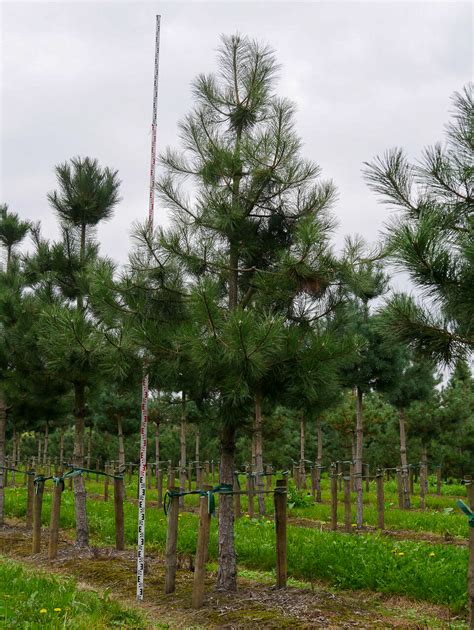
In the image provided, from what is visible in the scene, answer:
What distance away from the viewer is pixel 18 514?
15477 millimetres

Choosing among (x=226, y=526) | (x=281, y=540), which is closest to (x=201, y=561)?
(x=226, y=526)

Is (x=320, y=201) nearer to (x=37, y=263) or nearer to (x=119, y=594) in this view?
(x=119, y=594)

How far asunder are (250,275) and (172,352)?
5.07 feet

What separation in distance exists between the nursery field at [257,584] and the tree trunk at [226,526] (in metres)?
0.23

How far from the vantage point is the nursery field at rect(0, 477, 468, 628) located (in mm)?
5793

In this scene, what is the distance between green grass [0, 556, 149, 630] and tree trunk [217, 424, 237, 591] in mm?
1353

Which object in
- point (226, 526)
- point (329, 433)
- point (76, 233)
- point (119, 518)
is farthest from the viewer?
point (329, 433)

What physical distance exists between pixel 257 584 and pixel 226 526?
958 millimetres

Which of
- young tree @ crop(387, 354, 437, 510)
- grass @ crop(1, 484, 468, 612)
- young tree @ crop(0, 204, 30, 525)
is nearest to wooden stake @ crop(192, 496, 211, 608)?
grass @ crop(1, 484, 468, 612)

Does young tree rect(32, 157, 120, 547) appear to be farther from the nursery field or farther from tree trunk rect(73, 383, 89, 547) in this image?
the nursery field

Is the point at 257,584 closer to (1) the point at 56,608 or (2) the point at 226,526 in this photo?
(2) the point at 226,526

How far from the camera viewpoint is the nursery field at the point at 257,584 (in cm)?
579

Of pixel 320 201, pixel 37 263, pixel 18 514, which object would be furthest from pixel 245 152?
pixel 18 514

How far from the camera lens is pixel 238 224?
7.37 m
